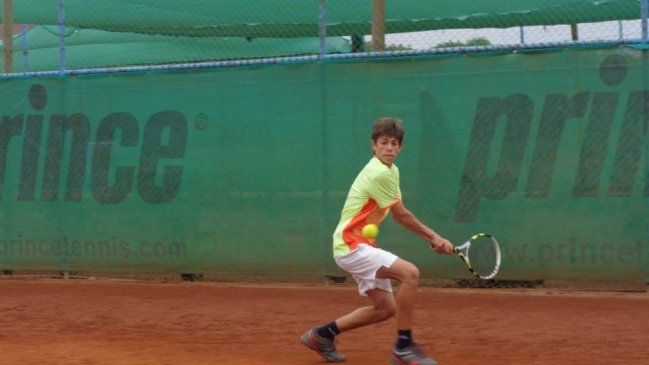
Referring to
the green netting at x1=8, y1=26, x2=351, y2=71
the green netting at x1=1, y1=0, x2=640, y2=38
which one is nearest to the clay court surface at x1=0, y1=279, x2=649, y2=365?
the green netting at x1=1, y1=0, x2=640, y2=38

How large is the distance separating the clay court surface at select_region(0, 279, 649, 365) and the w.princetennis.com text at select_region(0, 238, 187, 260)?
13.3 inches

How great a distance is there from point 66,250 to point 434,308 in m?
4.28

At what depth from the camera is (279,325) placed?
8.33m

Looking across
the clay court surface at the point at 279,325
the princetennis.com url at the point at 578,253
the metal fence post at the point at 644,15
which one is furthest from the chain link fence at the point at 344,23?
the clay court surface at the point at 279,325

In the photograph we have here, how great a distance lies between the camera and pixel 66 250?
11.2 metres

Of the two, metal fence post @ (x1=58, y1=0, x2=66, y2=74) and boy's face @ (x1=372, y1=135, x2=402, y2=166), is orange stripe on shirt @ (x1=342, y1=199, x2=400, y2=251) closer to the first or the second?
boy's face @ (x1=372, y1=135, x2=402, y2=166)

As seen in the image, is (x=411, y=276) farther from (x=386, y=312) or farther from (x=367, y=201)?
(x=367, y=201)

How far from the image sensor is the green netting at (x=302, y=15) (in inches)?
379

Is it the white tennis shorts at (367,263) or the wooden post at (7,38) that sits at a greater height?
the wooden post at (7,38)

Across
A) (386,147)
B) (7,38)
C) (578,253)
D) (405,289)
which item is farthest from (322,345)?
(7,38)

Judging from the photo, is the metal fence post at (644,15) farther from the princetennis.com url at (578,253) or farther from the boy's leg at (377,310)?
the boy's leg at (377,310)

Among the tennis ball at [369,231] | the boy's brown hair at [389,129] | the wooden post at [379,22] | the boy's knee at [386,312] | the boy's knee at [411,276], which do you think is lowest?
the boy's knee at [386,312]

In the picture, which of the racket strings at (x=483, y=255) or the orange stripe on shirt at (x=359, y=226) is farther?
the racket strings at (x=483, y=255)

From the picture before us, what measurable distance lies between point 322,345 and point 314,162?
3639 mm
